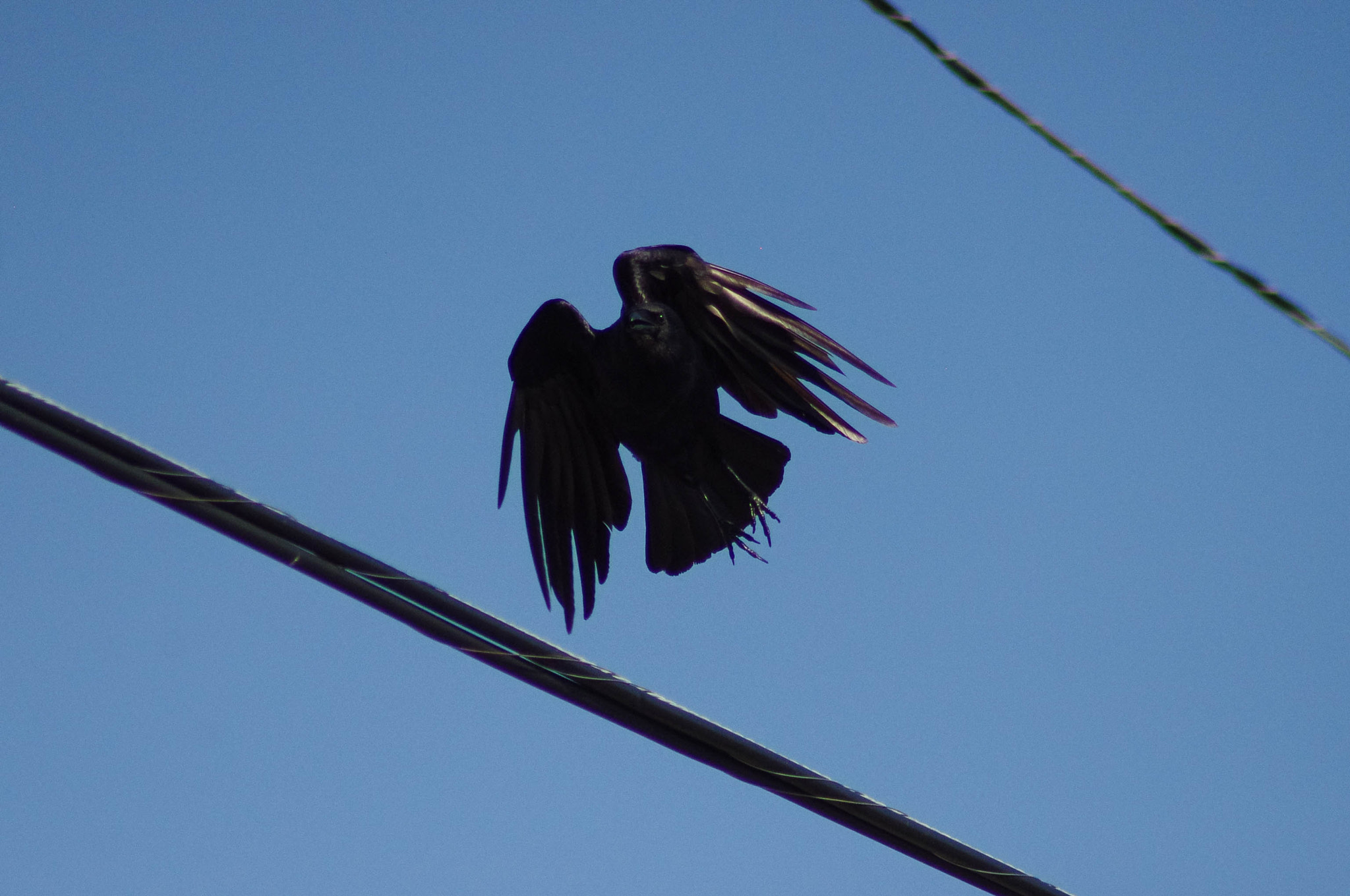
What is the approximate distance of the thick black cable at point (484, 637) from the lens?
102 inches

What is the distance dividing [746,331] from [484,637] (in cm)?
337

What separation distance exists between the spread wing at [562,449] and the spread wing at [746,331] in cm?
41

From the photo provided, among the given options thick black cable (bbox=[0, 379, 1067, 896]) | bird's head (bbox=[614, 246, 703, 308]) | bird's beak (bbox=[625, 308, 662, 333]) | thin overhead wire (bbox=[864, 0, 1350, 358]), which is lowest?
thick black cable (bbox=[0, 379, 1067, 896])

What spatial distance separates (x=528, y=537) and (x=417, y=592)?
132 inches

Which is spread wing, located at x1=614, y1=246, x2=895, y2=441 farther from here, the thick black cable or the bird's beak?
the thick black cable

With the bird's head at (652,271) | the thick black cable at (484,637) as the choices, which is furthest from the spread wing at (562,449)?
the thick black cable at (484,637)

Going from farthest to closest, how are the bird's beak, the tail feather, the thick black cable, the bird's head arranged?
the tail feather
the bird's head
the bird's beak
the thick black cable

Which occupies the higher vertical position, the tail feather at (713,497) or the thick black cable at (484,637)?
the tail feather at (713,497)

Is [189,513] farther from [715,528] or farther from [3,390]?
[715,528]

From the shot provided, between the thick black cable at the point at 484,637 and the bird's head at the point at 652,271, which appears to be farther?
the bird's head at the point at 652,271

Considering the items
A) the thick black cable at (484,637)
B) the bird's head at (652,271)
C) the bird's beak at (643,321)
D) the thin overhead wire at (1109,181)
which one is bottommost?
the thick black cable at (484,637)

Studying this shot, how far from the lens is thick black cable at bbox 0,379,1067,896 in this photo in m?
2.59

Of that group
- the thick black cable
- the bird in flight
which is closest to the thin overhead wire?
the thick black cable

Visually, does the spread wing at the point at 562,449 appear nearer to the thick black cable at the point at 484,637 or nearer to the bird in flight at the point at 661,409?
the bird in flight at the point at 661,409
